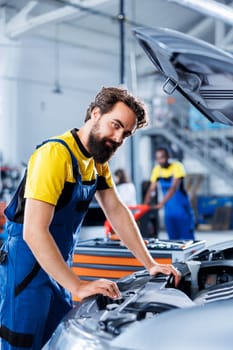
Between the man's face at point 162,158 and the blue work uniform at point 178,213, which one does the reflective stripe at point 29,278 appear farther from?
the man's face at point 162,158

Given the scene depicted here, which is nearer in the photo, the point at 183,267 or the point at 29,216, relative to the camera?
the point at 29,216

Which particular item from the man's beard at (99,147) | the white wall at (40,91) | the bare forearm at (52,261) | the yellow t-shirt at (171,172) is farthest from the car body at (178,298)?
the white wall at (40,91)

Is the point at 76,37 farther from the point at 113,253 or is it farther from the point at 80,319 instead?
the point at 80,319

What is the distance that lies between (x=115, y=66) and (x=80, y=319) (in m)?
10.5

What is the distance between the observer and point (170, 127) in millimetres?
11781

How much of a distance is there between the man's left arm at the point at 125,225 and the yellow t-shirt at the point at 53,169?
255mm

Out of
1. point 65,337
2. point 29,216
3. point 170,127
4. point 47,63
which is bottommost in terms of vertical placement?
point 65,337

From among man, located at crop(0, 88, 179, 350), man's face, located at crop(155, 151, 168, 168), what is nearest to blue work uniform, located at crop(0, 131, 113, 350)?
man, located at crop(0, 88, 179, 350)

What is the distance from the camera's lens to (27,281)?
6.71ft

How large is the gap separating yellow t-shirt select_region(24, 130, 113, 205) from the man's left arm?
0.26m

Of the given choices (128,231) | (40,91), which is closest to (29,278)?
(128,231)

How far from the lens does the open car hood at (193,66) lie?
180cm

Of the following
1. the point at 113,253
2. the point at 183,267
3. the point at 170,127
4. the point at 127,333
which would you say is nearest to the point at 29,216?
the point at 127,333

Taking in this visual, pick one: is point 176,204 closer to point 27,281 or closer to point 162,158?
point 162,158
